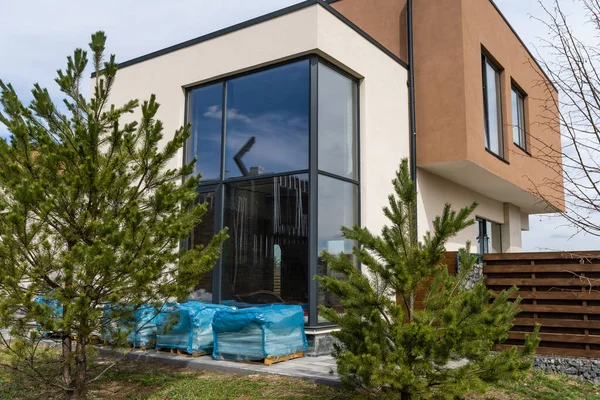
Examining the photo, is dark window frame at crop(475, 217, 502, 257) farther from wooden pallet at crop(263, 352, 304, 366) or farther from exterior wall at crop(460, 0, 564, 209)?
wooden pallet at crop(263, 352, 304, 366)

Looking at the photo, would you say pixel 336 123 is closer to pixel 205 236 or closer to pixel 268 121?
pixel 268 121

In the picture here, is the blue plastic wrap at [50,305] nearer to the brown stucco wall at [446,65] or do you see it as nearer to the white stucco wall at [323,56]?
the white stucco wall at [323,56]

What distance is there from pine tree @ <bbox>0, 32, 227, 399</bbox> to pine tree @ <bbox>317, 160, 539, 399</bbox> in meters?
1.68

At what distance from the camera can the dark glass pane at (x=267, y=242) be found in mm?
8039

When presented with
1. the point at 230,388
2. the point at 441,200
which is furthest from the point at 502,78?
the point at 230,388

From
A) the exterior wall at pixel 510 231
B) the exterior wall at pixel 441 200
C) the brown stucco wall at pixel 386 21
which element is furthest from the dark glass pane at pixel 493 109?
the exterior wall at pixel 510 231

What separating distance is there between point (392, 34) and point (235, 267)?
20.5 feet

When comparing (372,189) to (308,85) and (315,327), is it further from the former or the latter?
(315,327)

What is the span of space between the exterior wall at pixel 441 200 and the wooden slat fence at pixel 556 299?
1965mm

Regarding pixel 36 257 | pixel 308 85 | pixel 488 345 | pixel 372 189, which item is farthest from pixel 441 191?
pixel 36 257

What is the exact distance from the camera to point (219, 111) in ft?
30.9

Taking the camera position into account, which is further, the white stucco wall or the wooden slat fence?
the white stucco wall

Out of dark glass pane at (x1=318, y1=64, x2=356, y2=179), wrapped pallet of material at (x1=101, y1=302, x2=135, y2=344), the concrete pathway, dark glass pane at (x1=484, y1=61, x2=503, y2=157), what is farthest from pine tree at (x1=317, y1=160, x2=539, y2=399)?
dark glass pane at (x1=484, y1=61, x2=503, y2=157)

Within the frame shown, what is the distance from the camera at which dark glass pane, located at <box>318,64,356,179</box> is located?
839cm
